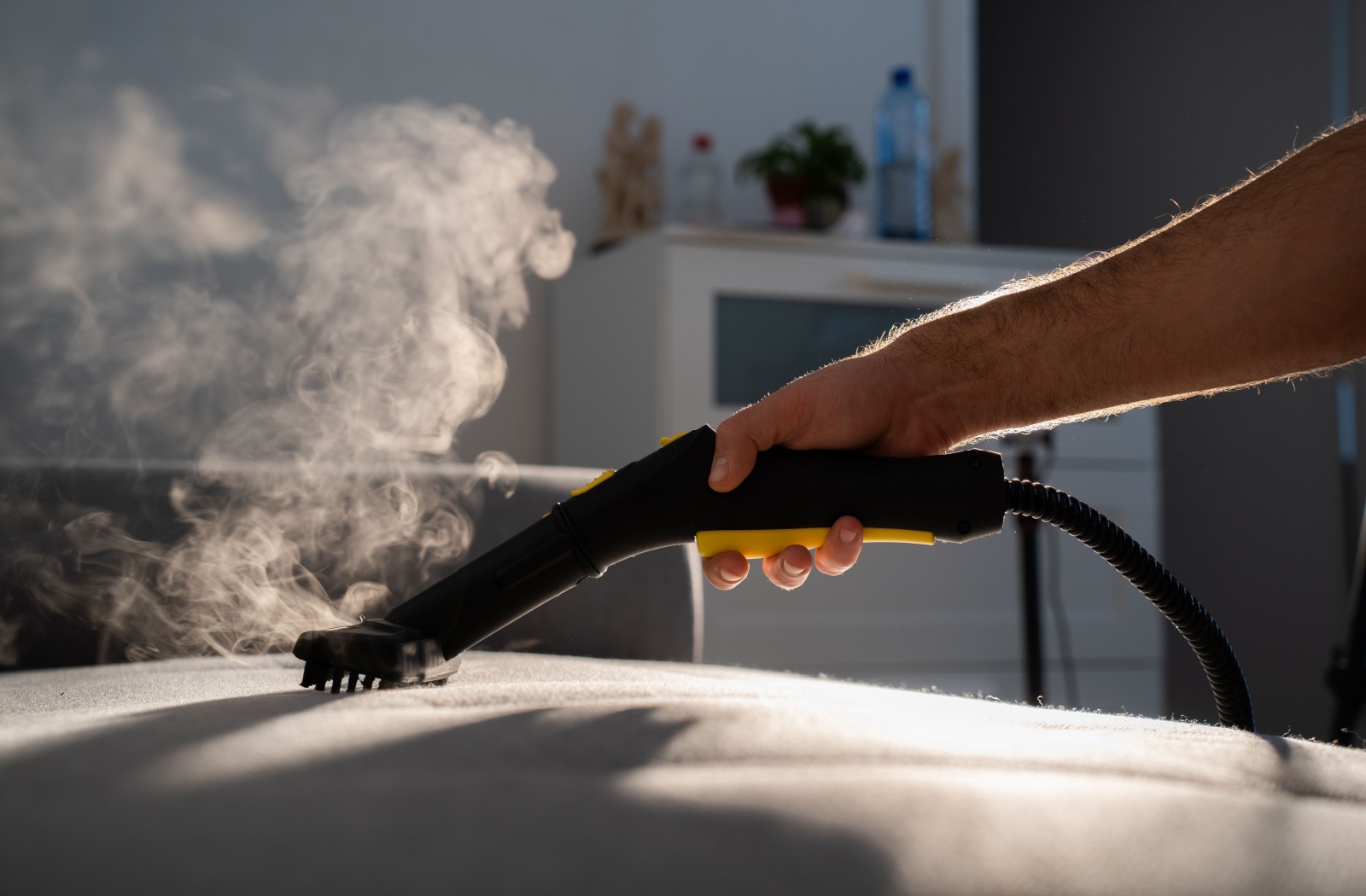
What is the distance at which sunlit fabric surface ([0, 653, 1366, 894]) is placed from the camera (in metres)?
0.33

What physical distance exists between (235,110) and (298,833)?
230 centimetres

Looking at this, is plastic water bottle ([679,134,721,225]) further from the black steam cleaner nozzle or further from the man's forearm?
the black steam cleaner nozzle

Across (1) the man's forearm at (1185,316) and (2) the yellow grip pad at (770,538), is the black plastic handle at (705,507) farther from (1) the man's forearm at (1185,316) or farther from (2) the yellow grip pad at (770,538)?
(1) the man's forearm at (1185,316)

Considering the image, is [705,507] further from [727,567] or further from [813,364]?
[813,364]

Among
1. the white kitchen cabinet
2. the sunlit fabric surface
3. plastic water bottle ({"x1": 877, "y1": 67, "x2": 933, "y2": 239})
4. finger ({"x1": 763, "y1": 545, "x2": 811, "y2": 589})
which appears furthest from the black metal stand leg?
the sunlit fabric surface

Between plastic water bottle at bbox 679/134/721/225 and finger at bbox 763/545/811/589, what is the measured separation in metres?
1.71

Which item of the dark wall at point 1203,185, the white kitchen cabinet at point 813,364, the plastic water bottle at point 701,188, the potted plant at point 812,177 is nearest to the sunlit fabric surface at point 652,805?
the white kitchen cabinet at point 813,364

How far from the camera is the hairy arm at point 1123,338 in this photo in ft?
2.10

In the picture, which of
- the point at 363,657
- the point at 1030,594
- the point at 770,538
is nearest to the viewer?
the point at 363,657

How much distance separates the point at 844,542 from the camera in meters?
0.76

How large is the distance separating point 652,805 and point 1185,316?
0.55 m

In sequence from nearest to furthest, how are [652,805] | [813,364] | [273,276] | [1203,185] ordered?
[652,805] → [813,364] → [273,276] → [1203,185]

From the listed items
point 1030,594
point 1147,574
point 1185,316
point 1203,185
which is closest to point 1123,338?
point 1185,316

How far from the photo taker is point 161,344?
232 cm
